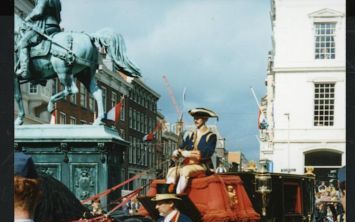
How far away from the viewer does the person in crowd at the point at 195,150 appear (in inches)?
221

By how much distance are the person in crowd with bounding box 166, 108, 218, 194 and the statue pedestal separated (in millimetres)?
1384

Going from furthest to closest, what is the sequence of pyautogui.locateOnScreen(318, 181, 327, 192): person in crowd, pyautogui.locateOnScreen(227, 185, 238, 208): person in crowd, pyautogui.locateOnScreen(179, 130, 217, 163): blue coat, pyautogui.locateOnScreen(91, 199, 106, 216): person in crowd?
pyautogui.locateOnScreen(318, 181, 327, 192): person in crowd → pyautogui.locateOnScreen(227, 185, 238, 208): person in crowd → pyautogui.locateOnScreen(91, 199, 106, 216): person in crowd → pyautogui.locateOnScreen(179, 130, 217, 163): blue coat

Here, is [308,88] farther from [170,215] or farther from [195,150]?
[170,215]

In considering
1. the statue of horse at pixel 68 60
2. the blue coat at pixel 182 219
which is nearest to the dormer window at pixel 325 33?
the statue of horse at pixel 68 60

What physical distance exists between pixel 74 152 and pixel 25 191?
3.63 metres

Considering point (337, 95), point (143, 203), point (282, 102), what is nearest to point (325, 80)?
point (337, 95)

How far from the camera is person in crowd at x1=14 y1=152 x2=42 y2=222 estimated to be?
335 cm

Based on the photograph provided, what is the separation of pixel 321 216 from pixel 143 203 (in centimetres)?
545

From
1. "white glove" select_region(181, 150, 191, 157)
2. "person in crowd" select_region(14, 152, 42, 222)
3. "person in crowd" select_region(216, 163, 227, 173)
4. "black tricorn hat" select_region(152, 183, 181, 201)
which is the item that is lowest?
"black tricorn hat" select_region(152, 183, 181, 201)

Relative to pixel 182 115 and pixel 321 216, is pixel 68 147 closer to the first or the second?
pixel 182 115

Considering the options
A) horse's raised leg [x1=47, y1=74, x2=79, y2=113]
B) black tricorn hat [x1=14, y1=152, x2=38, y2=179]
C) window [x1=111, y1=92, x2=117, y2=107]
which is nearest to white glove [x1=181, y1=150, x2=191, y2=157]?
horse's raised leg [x1=47, y1=74, x2=79, y2=113]

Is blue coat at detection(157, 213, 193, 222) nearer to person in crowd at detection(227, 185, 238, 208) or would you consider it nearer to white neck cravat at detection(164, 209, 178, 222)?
white neck cravat at detection(164, 209, 178, 222)

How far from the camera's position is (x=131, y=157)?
9.05m

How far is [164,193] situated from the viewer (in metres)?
5.33
